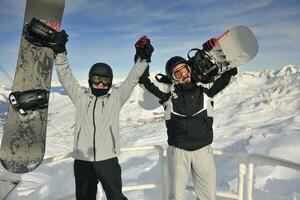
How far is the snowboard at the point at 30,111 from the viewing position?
3221mm

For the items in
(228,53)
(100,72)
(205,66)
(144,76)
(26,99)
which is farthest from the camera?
(228,53)

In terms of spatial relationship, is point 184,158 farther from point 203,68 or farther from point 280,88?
point 280,88

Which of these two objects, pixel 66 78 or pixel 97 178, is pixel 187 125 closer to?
pixel 97 178

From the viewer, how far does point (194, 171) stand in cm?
320

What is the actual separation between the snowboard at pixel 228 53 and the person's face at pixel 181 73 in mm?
191

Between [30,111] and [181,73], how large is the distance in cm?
155

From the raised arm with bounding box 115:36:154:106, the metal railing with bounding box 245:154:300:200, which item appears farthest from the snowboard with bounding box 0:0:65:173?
the metal railing with bounding box 245:154:300:200

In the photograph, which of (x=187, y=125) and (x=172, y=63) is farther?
(x=172, y=63)

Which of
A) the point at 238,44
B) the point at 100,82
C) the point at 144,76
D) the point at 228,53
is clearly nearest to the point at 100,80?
the point at 100,82

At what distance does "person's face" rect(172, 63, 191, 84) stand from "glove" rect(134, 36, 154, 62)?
0.29 m

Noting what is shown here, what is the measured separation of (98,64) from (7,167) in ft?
4.33

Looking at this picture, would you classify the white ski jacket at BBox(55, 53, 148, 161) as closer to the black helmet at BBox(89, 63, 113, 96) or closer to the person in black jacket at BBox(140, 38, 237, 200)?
the black helmet at BBox(89, 63, 113, 96)

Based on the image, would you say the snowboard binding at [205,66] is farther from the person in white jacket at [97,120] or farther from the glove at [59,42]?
the glove at [59,42]

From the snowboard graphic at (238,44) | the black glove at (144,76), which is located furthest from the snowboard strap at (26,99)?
the snowboard graphic at (238,44)
